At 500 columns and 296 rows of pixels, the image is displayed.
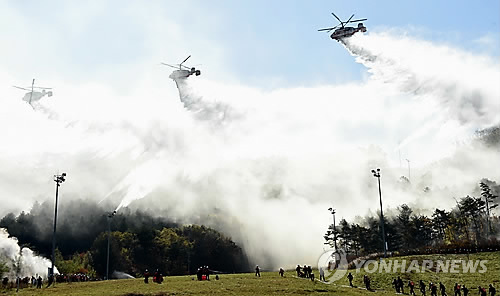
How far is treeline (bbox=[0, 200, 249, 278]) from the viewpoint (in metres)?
113

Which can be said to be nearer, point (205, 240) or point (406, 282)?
point (406, 282)

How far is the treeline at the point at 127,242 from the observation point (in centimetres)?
11264

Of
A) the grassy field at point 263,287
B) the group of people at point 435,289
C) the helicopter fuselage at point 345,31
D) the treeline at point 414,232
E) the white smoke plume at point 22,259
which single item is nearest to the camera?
the grassy field at point 263,287

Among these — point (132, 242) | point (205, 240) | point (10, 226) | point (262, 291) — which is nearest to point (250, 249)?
point (205, 240)

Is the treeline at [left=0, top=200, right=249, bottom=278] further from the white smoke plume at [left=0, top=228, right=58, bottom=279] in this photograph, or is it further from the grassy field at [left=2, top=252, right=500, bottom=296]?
the grassy field at [left=2, top=252, right=500, bottom=296]

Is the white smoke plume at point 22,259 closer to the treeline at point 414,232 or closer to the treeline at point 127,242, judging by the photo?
the treeline at point 127,242

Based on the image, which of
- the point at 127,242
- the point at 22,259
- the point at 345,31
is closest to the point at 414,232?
the point at 345,31

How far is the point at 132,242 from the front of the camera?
117 m

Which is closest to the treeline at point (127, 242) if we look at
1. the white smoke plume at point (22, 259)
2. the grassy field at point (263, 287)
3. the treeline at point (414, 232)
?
the white smoke plume at point (22, 259)

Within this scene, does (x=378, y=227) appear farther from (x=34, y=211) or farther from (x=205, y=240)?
(x=34, y=211)

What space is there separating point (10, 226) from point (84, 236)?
18.2m

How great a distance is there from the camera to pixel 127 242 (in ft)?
382

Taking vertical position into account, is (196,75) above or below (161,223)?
above

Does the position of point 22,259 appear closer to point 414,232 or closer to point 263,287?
point 263,287
